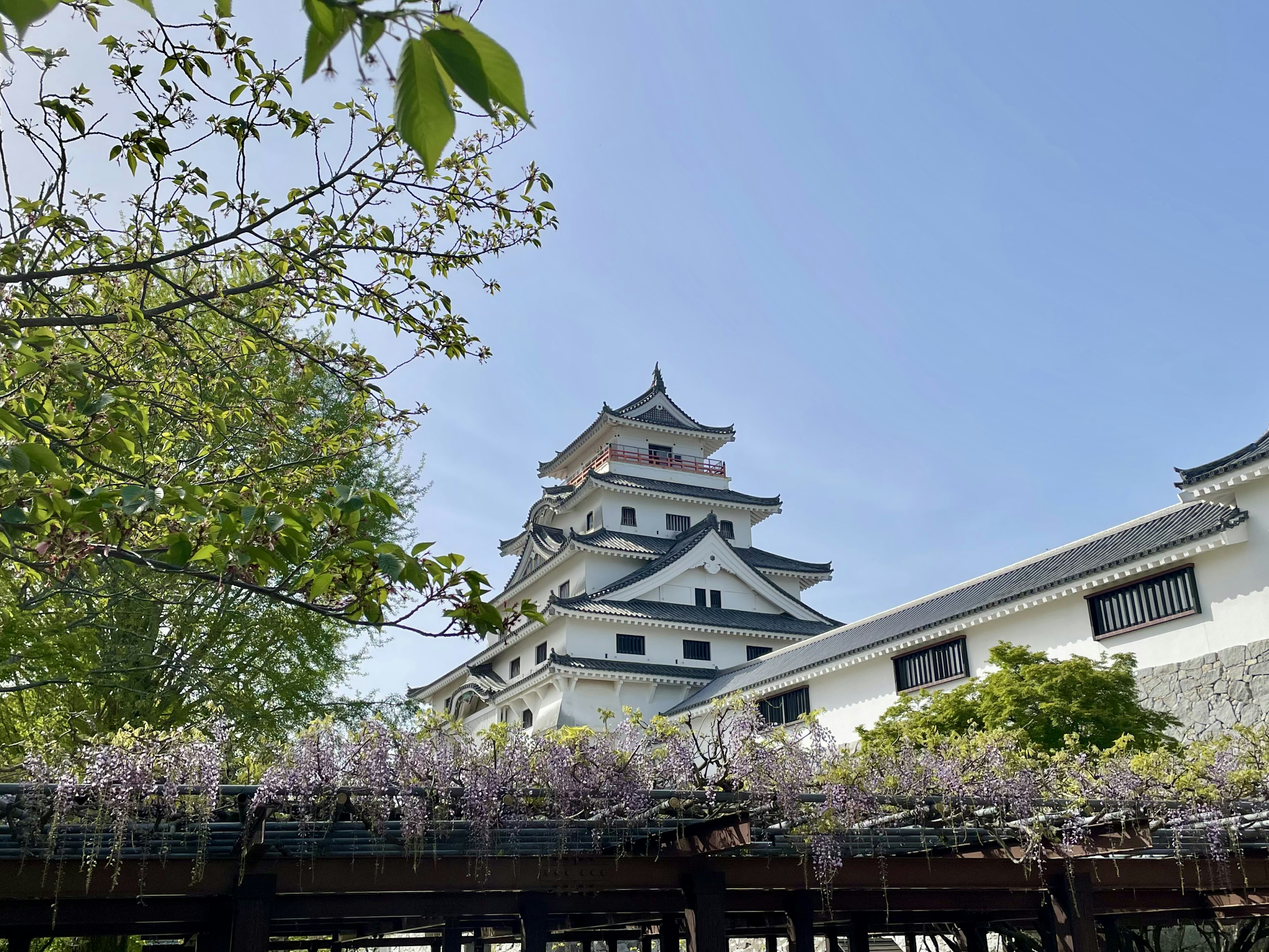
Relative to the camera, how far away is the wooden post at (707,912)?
7598 millimetres

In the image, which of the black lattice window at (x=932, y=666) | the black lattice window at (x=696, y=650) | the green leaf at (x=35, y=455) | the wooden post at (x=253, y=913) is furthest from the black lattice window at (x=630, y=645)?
the green leaf at (x=35, y=455)

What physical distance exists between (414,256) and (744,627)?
23.1m

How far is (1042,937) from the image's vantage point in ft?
34.3

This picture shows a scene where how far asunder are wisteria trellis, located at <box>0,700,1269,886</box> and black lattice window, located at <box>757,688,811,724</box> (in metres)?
12.0

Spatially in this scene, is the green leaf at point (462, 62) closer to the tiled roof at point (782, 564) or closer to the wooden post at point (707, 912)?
the wooden post at point (707, 912)

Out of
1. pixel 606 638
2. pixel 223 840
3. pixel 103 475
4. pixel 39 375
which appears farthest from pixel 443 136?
pixel 606 638

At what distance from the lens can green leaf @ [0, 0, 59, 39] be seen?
4.41ft

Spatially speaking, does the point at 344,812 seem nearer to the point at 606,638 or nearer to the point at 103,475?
the point at 103,475

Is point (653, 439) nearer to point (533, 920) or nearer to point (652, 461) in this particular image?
point (652, 461)

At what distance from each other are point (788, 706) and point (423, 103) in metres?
21.3

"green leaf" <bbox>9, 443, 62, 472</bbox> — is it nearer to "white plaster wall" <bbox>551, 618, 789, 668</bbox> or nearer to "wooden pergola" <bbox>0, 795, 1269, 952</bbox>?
"wooden pergola" <bbox>0, 795, 1269, 952</bbox>

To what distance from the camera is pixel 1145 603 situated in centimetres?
1486

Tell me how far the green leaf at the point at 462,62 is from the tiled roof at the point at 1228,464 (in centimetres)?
1398

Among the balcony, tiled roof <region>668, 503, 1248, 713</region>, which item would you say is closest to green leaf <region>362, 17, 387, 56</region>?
tiled roof <region>668, 503, 1248, 713</region>
